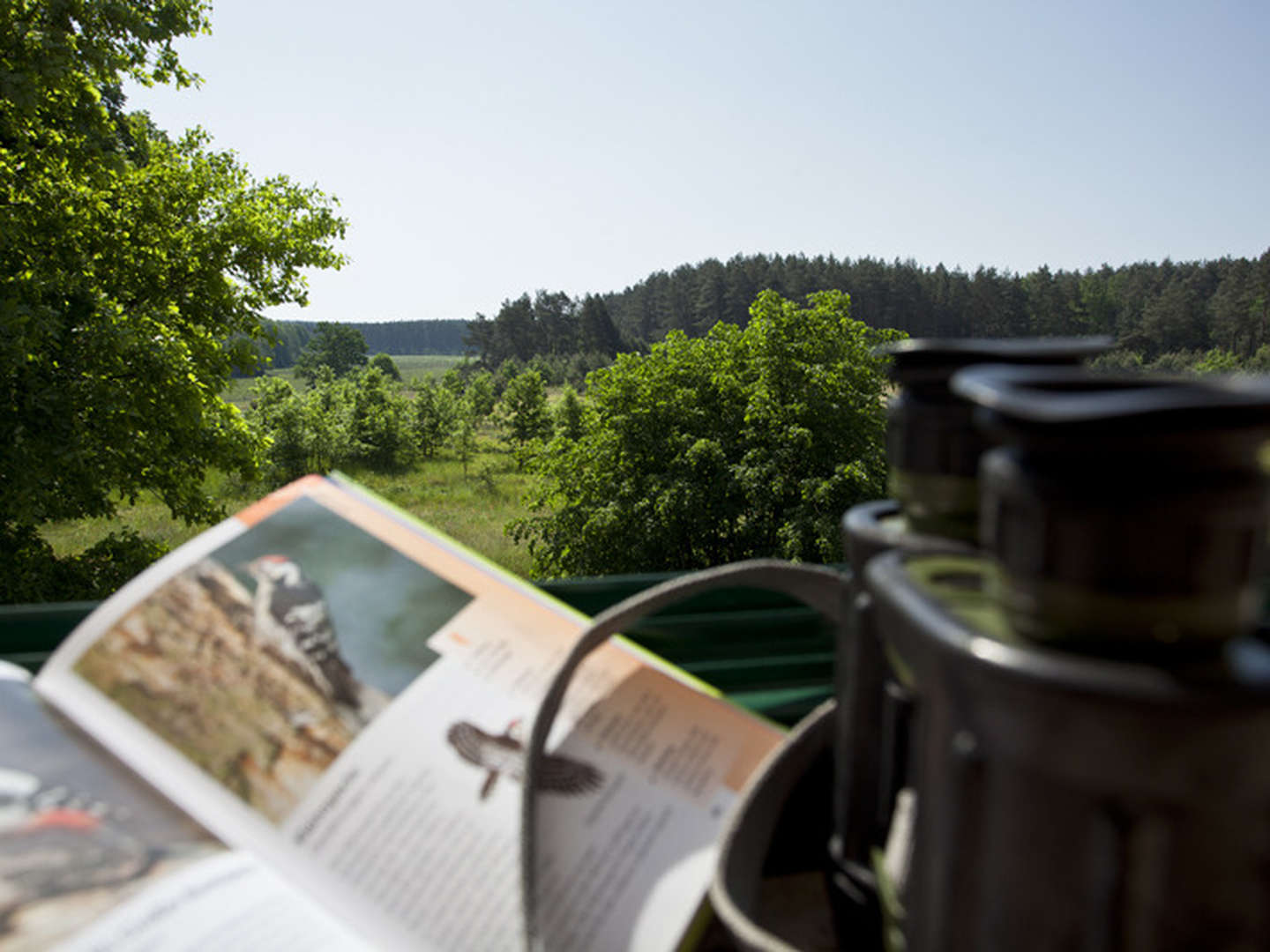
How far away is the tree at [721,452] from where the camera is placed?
39.0 ft

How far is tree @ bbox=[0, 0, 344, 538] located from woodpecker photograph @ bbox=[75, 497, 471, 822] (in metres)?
4.79

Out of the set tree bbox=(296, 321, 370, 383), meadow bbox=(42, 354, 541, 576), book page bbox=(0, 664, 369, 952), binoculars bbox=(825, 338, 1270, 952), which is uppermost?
binoculars bbox=(825, 338, 1270, 952)

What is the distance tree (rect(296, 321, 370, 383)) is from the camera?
1993 inches

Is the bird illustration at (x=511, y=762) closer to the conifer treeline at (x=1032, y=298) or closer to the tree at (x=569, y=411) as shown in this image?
the tree at (x=569, y=411)

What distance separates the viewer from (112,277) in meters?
6.25

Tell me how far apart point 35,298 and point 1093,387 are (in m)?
6.10

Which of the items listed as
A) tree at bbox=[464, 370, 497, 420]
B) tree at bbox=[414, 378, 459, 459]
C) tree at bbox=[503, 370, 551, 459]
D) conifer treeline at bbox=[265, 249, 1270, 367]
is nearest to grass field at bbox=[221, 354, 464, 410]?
conifer treeline at bbox=[265, 249, 1270, 367]

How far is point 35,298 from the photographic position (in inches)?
200

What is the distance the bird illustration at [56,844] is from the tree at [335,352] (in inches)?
2011

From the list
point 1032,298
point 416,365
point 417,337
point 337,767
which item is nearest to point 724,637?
point 337,767

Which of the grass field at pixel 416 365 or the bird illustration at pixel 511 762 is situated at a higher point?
the bird illustration at pixel 511 762

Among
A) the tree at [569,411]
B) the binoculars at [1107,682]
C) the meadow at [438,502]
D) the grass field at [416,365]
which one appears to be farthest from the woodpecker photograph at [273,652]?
the grass field at [416,365]

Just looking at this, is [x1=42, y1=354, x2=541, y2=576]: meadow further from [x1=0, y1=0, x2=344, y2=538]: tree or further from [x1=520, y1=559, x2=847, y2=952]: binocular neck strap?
[x1=520, y1=559, x2=847, y2=952]: binocular neck strap

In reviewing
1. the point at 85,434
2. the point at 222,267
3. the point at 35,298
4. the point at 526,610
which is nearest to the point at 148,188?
the point at 222,267
